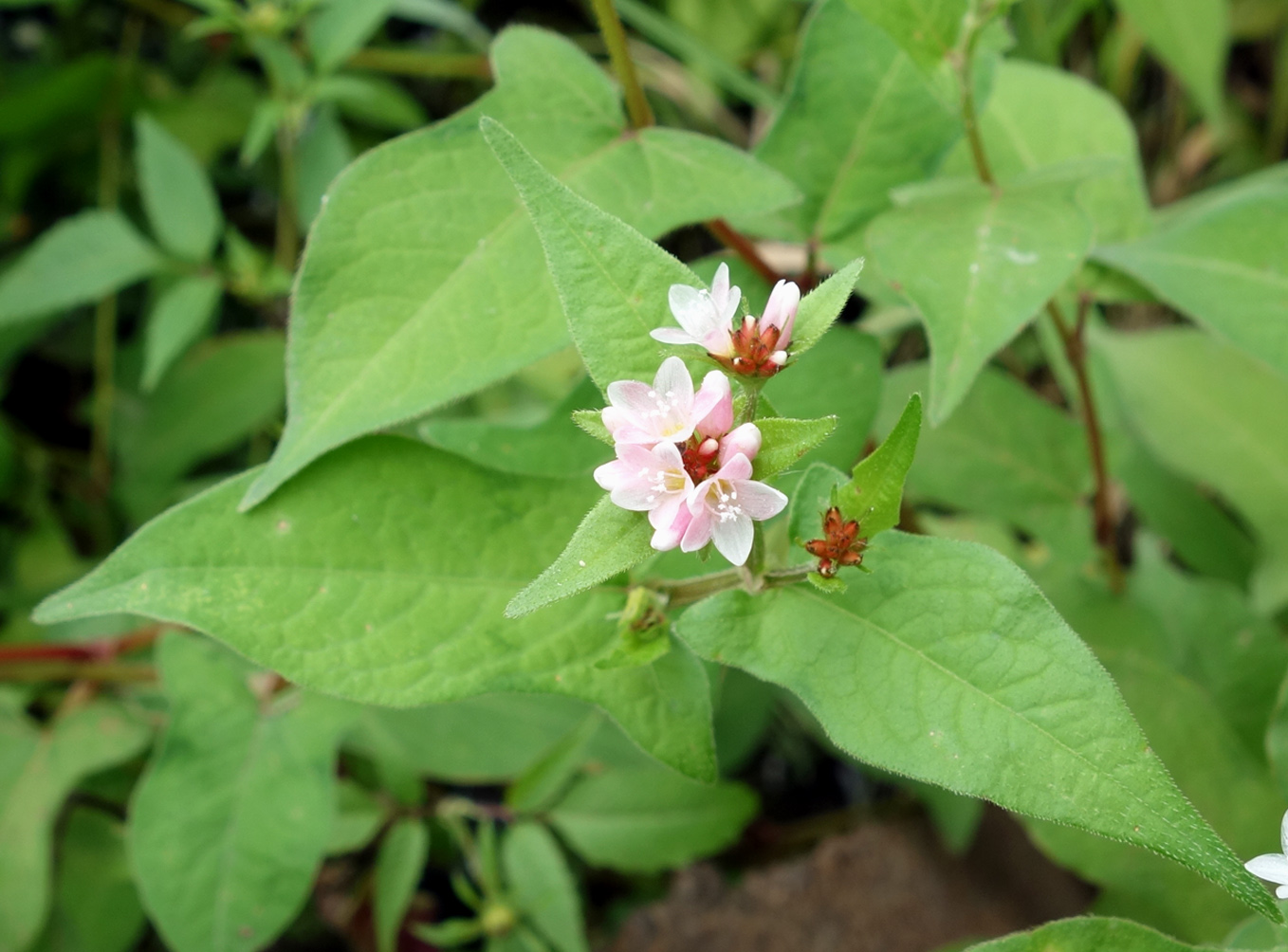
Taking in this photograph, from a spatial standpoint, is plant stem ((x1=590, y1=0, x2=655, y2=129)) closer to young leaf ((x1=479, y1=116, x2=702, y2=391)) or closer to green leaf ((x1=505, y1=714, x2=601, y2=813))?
young leaf ((x1=479, y1=116, x2=702, y2=391))

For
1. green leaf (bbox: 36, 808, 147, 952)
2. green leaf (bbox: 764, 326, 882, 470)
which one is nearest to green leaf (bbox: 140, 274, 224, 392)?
green leaf (bbox: 36, 808, 147, 952)

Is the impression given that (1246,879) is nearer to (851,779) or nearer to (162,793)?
(162,793)

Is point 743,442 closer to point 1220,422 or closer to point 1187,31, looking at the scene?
Result: point 1220,422

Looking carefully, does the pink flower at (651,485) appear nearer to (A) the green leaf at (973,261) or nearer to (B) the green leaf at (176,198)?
(A) the green leaf at (973,261)

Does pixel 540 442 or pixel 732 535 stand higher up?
pixel 732 535

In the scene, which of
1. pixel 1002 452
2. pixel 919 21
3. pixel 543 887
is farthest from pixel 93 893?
pixel 919 21

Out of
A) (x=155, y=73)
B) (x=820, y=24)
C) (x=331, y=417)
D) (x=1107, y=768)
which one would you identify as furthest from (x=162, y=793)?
(x=155, y=73)
